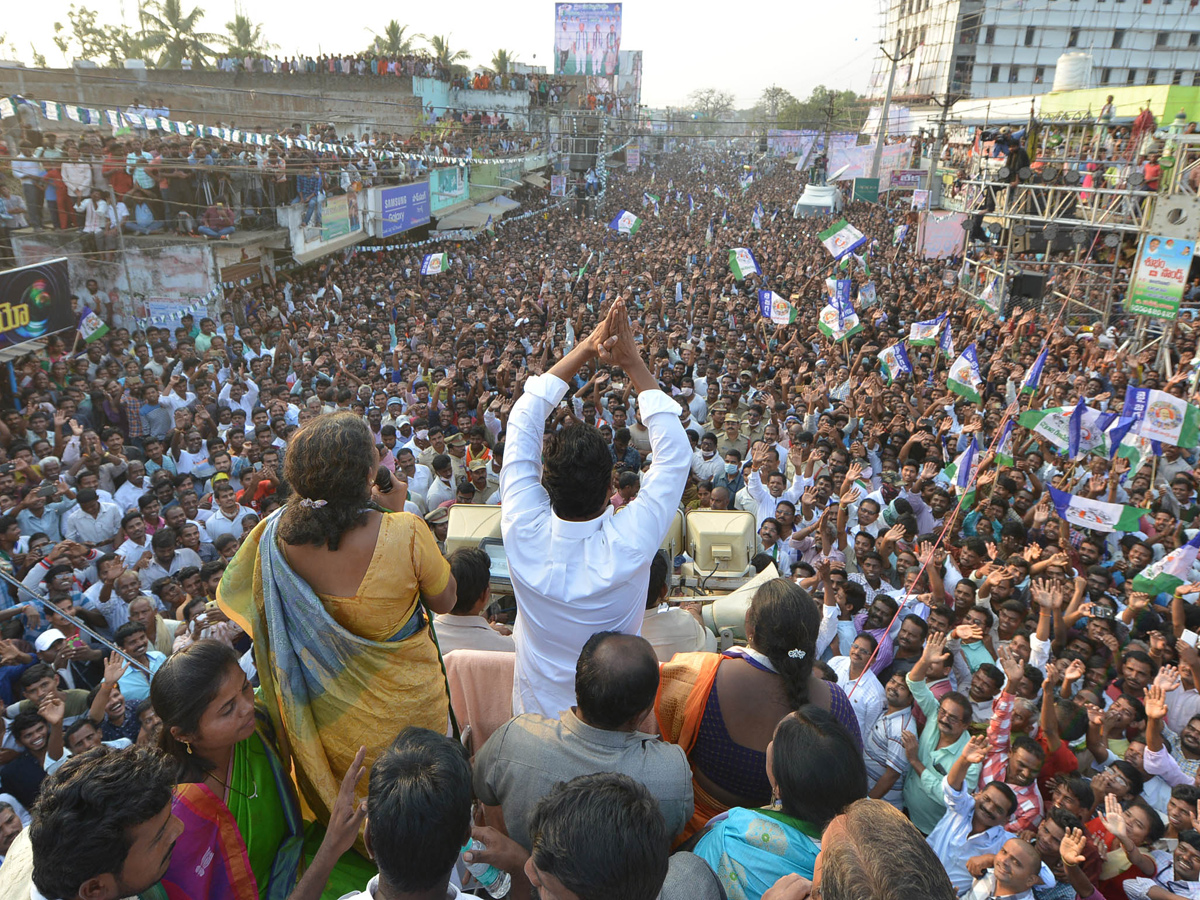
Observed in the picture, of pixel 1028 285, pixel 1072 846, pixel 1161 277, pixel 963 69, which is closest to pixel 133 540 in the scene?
pixel 1072 846

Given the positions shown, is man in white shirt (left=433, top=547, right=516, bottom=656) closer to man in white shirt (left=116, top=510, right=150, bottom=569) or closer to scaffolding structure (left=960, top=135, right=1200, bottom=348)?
man in white shirt (left=116, top=510, right=150, bottom=569)

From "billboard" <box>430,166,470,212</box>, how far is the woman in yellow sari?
19826mm

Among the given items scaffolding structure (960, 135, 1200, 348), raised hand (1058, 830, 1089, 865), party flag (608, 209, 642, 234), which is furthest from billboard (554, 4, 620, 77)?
raised hand (1058, 830, 1089, 865)

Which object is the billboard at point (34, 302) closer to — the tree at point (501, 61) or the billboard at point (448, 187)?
the billboard at point (448, 187)

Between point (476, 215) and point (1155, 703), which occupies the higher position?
point (476, 215)

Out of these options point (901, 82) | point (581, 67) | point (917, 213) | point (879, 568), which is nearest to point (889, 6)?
point (901, 82)

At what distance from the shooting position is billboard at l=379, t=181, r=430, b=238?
1755 cm

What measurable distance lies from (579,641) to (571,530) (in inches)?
11.7

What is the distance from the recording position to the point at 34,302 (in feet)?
26.5

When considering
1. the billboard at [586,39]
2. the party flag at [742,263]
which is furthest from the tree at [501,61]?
the party flag at [742,263]

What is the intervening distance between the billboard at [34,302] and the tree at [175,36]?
25.8 metres

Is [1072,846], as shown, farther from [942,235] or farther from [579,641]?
[942,235]

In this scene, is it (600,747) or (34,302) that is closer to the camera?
(600,747)

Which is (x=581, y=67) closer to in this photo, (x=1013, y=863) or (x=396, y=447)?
(x=396, y=447)
